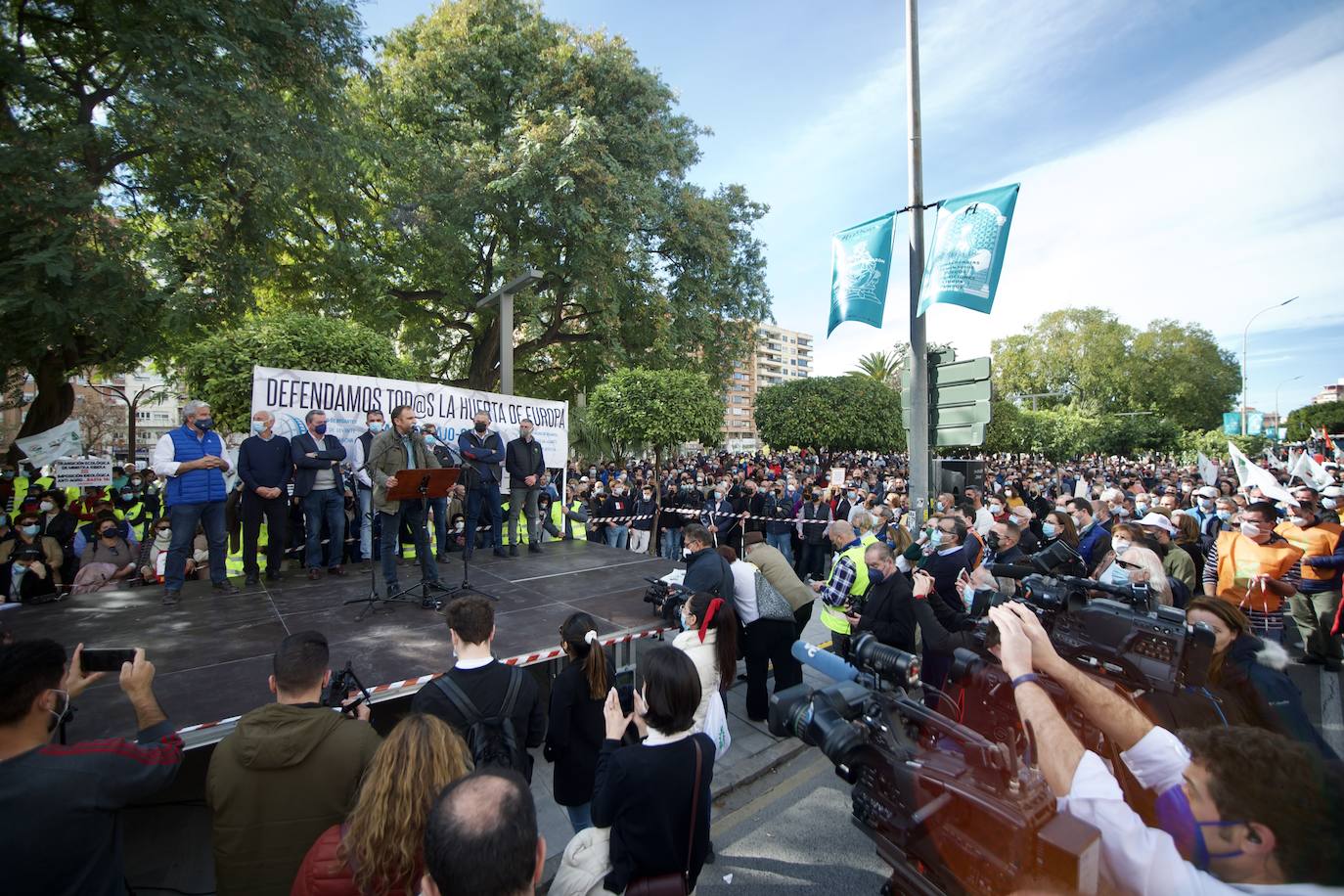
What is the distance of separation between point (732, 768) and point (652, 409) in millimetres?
8466

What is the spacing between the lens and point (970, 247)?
6.63 meters

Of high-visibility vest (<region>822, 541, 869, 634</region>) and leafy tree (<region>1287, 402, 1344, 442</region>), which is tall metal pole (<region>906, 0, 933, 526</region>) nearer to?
high-visibility vest (<region>822, 541, 869, 634</region>)

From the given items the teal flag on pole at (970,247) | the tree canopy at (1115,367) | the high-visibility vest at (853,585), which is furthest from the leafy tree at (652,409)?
the tree canopy at (1115,367)

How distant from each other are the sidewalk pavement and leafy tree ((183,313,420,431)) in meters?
6.41

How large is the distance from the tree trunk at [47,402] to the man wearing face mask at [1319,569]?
20188 mm

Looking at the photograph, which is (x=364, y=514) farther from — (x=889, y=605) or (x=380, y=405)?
(x=889, y=605)

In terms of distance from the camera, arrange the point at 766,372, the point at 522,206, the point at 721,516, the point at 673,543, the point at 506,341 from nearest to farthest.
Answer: the point at 506,341
the point at 721,516
the point at 673,543
the point at 522,206
the point at 766,372

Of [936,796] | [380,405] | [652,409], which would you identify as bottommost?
[936,796]

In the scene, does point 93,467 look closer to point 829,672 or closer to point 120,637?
point 120,637

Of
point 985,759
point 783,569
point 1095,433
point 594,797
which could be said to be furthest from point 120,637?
point 1095,433

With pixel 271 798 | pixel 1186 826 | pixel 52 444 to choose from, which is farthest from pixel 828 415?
pixel 271 798

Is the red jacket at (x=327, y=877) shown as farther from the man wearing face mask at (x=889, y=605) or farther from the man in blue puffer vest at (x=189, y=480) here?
the man in blue puffer vest at (x=189, y=480)

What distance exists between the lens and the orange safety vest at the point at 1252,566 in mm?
5719

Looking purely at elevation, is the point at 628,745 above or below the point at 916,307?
below
